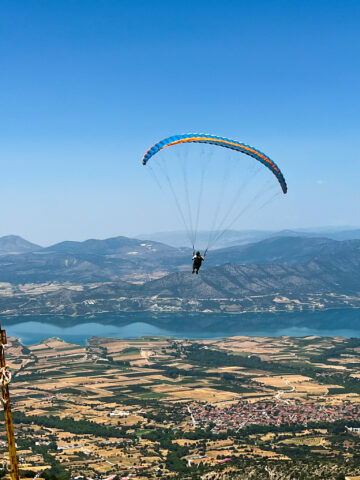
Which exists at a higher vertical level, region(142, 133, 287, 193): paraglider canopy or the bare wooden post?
region(142, 133, 287, 193): paraglider canopy

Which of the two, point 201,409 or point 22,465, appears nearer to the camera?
point 22,465

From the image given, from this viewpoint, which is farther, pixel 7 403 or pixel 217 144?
pixel 217 144

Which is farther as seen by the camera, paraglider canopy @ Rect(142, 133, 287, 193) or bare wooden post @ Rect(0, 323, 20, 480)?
paraglider canopy @ Rect(142, 133, 287, 193)

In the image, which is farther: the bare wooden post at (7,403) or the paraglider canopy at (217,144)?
the paraglider canopy at (217,144)

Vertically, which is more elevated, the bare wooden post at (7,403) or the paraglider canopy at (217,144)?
the paraglider canopy at (217,144)

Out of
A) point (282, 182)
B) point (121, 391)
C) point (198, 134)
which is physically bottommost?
point (121, 391)

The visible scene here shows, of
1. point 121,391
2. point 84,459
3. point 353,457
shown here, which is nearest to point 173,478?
point 84,459

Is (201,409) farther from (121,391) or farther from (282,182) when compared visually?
(282,182)

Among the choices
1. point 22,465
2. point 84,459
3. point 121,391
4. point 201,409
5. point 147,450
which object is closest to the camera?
point 22,465

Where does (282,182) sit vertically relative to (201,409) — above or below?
above

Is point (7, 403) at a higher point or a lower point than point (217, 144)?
lower

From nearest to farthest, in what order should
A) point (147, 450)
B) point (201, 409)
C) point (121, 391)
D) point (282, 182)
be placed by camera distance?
point (282, 182)
point (147, 450)
point (201, 409)
point (121, 391)
